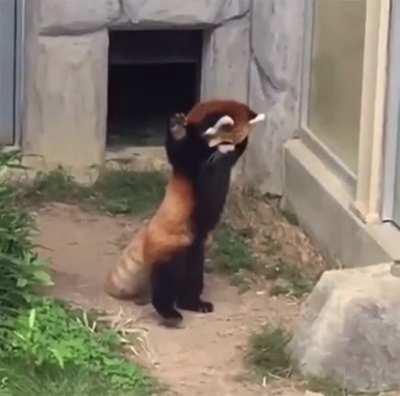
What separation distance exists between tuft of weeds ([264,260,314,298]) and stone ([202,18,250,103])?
102cm

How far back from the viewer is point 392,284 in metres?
4.79

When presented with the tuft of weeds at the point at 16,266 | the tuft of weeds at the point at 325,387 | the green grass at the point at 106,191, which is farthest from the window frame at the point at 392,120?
the green grass at the point at 106,191

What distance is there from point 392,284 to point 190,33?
248 cm

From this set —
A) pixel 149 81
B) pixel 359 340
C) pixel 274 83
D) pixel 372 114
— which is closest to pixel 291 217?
pixel 274 83

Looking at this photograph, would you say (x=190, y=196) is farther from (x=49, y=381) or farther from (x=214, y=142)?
(x=49, y=381)

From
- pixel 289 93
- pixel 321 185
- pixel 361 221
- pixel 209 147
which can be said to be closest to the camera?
pixel 209 147

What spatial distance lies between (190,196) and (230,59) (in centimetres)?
154

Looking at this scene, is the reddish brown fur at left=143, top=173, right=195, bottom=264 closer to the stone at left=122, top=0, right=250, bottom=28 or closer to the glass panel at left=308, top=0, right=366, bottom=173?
the glass panel at left=308, top=0, right=366, bottom=173

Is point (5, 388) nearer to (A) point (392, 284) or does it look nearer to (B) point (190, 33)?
(A) point (392, 284)

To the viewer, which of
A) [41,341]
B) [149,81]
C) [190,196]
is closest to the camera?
[41,341]

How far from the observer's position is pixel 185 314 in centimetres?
540

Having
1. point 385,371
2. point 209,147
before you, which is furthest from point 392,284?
point 209,147

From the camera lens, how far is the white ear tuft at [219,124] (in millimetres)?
5172

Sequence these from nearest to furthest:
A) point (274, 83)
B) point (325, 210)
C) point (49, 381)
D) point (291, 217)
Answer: point (49, 381) → point (325, 210) → point (291, 217) → point (274, 83)
